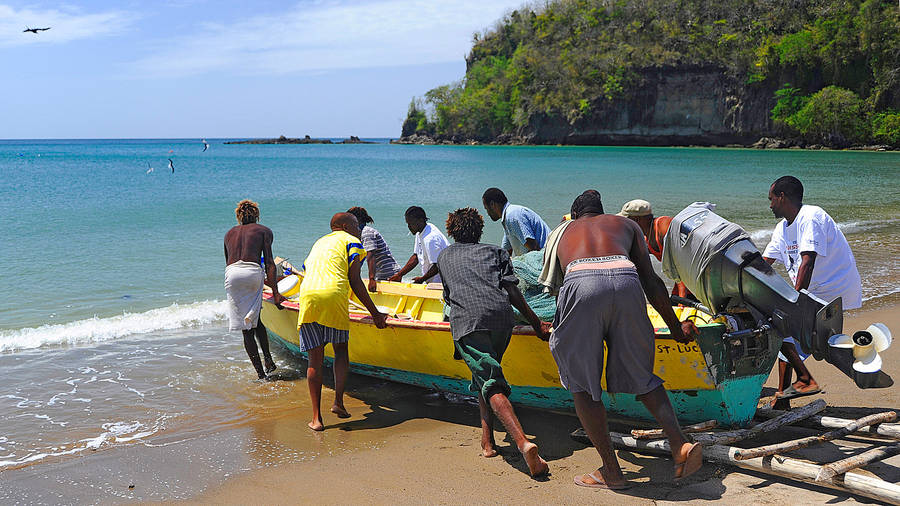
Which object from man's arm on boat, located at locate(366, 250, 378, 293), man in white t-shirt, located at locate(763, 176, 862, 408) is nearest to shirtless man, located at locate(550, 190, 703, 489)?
man in white t-shirt, located at locate(763, 176, 862, 408)

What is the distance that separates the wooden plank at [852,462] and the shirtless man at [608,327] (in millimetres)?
606

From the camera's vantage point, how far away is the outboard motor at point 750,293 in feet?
13.0

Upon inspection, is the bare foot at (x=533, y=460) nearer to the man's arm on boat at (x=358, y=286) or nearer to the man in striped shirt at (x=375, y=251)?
the man's arm on boat at (x=358, y=286)

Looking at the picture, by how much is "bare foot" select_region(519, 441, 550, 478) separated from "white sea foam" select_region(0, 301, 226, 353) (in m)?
6.45

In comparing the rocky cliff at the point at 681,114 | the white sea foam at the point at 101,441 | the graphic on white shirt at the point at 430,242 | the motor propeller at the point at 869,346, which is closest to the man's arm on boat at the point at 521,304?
the motor propeller at the point at 869,346

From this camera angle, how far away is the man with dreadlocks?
449 centimetres

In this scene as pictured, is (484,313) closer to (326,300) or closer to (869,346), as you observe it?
(326,300)

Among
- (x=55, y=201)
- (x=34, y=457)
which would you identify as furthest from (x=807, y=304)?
(x=55, y=201)

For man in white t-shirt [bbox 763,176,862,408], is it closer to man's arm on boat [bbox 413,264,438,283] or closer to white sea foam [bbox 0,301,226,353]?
man's arm on boat [bbox 413,264,438,283]

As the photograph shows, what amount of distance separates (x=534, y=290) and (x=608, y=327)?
1.39 m

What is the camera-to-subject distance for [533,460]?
4164mm

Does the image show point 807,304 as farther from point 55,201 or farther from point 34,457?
point 55,201

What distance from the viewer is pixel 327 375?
23.2 ft

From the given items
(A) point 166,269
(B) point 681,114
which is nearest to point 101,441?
(A) point 166,269
